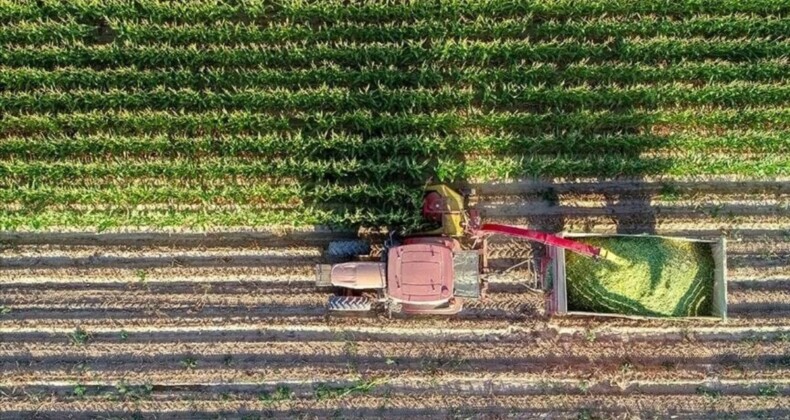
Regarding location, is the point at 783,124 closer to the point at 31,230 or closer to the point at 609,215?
the point at 609,215

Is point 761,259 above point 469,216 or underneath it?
underneath

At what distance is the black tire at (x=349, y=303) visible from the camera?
37.2 ft

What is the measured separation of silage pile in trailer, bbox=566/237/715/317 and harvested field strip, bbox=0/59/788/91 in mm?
3092

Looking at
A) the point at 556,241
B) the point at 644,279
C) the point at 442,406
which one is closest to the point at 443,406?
the point at 442,406

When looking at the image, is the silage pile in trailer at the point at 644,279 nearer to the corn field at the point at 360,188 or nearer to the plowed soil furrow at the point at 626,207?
the corn field at the point at 360,188

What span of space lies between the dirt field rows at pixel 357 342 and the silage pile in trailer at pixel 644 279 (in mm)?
728

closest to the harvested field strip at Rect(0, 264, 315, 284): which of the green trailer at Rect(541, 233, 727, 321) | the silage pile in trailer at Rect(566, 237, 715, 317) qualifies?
the green trailer at Rect(541, 233, 727, 321)

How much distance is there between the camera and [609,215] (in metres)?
12.1

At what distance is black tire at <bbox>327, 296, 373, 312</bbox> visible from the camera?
37.2ft

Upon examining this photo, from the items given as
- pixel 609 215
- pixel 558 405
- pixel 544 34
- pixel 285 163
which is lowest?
pixel 558 405

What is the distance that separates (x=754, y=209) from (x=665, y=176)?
174 cm

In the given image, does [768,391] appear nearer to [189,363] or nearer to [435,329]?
[435,329]

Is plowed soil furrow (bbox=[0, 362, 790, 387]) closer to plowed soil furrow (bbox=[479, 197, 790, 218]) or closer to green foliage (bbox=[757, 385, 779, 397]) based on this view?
green foliage (bbox=[757, 385, 779, 397])

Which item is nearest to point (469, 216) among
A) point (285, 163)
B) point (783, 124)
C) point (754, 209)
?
point (285, 163)
